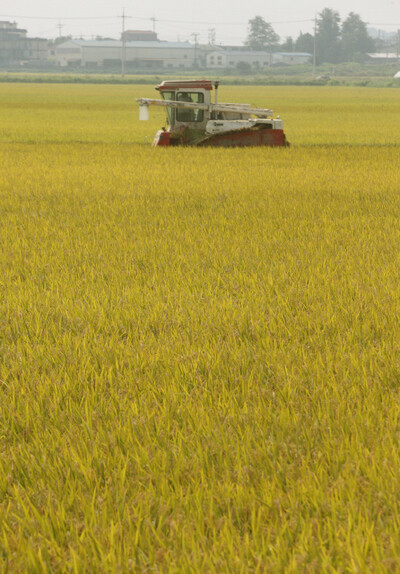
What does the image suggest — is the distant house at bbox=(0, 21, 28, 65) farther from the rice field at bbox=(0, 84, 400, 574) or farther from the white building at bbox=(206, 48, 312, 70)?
the rice field at bbox=(0, 84, 400, 574)

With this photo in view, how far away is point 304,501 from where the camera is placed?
233cm

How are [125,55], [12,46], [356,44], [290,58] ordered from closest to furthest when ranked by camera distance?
[125,55] → [12,46] → [290,58] → [356,44]

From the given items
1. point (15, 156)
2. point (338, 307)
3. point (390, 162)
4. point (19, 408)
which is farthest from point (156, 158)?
point (19, 408)

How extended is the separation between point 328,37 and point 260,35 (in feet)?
72.1

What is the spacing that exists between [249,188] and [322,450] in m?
8.72

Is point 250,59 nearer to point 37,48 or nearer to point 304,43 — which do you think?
point 304,43

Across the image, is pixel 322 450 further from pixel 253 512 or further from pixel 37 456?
pixel 37 456

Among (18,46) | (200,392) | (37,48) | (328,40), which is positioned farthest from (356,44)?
(200,392)

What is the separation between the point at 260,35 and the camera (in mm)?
186875

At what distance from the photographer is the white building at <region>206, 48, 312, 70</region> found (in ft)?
527

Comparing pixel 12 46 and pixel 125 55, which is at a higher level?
pixel 12 46

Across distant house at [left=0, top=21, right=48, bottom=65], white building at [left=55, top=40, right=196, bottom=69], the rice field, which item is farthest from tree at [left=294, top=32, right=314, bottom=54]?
the rice field

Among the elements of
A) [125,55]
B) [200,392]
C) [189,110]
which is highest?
[125,55]

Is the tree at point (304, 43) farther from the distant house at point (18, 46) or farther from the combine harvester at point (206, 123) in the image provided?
the combine harvester at point (206, 123)
